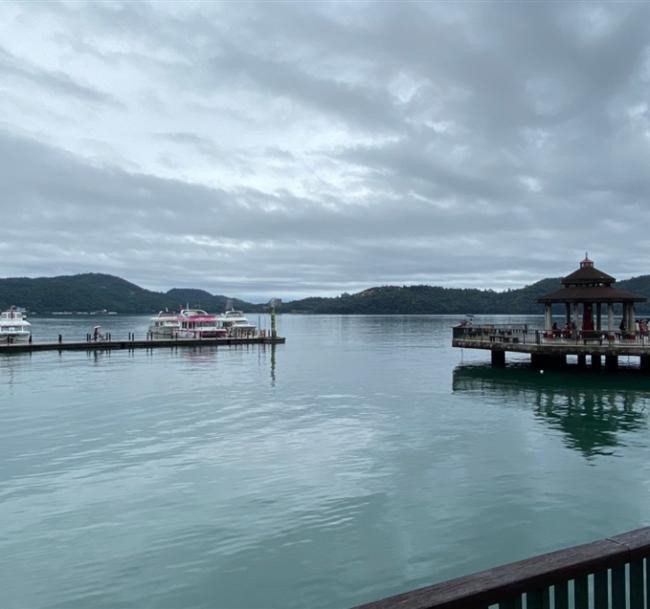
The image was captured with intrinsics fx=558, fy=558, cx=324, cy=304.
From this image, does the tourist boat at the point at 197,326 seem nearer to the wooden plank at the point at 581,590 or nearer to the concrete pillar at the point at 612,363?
the concrete pillar at the point at 612,363

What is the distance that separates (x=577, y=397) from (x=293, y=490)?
75.0 ft

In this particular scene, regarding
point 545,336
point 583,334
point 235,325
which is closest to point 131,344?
point 235,325

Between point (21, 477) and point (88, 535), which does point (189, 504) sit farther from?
point (21, 477)

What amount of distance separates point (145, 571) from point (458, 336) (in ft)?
133

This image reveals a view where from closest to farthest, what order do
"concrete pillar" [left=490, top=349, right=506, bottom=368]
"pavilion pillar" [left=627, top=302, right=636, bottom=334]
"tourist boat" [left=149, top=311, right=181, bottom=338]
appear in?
1. "pavilion pillar" [left=627, top=302, right=636, bottom=334]
2. "concrete pillar" [left=490, top=349, right=506, bottom=368]
3. "tourist boat" [left=149, top=311, right=181, bottom=338]

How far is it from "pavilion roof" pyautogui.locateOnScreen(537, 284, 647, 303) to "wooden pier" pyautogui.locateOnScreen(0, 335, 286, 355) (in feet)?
149

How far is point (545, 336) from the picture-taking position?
42844 mm

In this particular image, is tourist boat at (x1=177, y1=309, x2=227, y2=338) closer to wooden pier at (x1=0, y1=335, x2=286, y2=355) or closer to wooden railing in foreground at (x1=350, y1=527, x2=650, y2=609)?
wooden pier at (x1=0, y1=335, x2=286, y2=355)

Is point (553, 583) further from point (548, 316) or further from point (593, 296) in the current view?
point (548, 316)

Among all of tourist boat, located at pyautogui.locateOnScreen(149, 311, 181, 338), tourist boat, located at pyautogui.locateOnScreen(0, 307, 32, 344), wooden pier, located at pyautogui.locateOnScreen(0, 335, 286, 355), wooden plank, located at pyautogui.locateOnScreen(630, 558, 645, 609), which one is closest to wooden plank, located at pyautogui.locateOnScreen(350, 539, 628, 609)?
wooden plank, located at pyautogui.locateOnScreen(630, 558, 645, 609)

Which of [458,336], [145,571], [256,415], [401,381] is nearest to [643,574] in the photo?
[145,571]

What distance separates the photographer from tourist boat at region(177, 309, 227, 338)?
8256cm

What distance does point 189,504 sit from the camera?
1474 centimetres

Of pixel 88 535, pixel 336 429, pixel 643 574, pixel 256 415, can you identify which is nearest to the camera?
pixel 643 574
